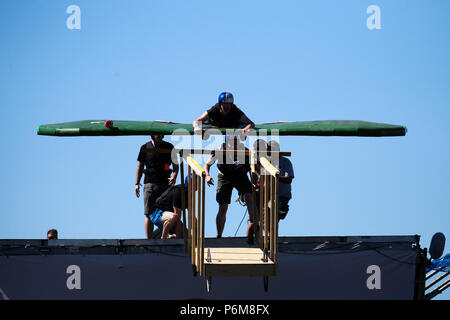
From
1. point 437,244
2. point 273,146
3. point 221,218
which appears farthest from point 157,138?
point 437,244

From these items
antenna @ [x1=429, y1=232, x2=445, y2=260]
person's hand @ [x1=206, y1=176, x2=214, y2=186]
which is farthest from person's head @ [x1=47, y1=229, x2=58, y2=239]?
antenna @ [x1=429, y1=232, x2=445, y2=260]

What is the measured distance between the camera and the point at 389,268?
64.1 ft

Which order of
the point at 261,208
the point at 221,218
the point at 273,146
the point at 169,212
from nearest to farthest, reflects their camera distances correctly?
the point at 261,208 → the point at 273,146 → the point at 169,212 → the point at 221,218

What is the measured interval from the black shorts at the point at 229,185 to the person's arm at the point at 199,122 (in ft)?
3.31

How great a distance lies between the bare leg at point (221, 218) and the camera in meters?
19.4

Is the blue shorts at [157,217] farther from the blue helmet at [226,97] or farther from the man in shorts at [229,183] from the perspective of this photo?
the blue helmet at [226,97]

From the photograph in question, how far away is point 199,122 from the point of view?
1902cm

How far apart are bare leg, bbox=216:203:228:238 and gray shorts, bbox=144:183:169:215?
1080 mm

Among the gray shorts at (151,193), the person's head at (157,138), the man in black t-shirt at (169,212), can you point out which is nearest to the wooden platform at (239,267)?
the man in black t-shirt at (169,212)

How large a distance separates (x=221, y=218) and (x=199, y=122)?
1772 millimetres

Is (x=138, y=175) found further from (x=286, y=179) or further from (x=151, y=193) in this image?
(x=286, y=179)

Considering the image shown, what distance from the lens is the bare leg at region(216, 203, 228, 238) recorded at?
1944cm
